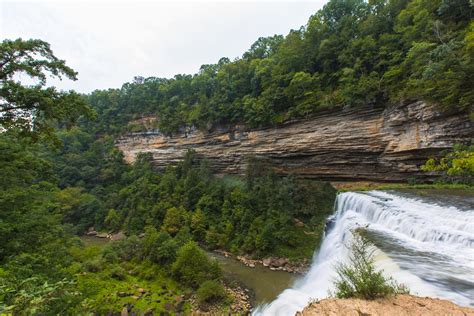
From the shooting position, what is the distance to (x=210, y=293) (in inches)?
387

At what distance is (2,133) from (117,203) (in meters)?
23.5

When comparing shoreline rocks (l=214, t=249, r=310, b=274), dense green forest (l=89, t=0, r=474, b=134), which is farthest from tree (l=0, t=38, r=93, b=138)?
dense green forest (l=89, t=0, r=474, b=134)

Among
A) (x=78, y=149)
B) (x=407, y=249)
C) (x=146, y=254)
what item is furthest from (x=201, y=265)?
(x=78, y=149)

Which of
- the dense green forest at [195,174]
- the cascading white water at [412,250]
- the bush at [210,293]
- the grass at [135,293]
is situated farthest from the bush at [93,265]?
the cascading white water at [412,250]

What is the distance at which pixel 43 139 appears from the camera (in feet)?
18.6

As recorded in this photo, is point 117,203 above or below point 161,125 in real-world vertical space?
below

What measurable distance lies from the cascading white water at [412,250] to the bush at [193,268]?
3231mm

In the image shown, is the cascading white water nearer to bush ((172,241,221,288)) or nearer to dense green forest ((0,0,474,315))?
bush ((172,241,221,288))

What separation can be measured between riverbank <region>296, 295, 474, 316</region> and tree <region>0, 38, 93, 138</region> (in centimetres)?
662

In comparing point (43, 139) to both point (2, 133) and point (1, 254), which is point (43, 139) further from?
point (1, 254)

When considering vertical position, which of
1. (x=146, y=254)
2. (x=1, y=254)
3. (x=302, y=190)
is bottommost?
(x=146, y=254)

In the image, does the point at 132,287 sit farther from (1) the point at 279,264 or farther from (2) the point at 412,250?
(2) the point at 412,250

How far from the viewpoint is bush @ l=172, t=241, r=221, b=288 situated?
36.7 feet

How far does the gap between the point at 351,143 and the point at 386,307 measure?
1485cm
